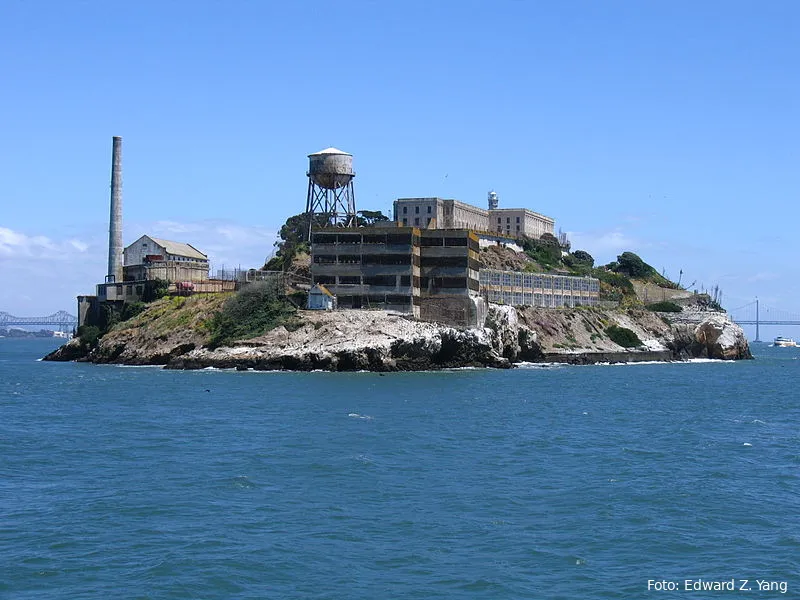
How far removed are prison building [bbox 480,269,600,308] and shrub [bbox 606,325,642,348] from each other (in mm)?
7421

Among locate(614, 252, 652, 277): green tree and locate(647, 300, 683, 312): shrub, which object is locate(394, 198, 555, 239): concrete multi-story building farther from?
locate(647, 300, 683, 312): shrub

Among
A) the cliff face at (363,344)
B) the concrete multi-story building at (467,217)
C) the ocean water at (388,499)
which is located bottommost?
the ocean water at (388,499)

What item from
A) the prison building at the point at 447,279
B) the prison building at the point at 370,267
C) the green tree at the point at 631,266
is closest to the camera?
the prison building at the point at 370,267

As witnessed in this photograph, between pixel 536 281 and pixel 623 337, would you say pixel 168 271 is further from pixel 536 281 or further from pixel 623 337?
pixel 623 337

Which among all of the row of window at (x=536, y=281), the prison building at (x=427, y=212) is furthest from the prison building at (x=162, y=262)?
the row of window at (x=536, y=281)

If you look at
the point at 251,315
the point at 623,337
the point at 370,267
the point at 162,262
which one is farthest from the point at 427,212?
the point at 251,315

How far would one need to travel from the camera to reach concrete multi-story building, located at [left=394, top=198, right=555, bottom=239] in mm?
142750

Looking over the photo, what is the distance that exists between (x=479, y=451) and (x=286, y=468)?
8.85 meters

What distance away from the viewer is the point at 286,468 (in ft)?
126

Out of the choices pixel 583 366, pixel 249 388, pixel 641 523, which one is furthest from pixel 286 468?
pixel 583 366

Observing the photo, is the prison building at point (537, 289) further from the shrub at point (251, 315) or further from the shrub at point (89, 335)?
the shrub at point (89, 335)

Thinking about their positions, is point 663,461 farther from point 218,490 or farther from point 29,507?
point 29,507

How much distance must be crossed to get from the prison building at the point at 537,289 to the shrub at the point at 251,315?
2269 centimetres

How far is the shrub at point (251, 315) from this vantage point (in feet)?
309
